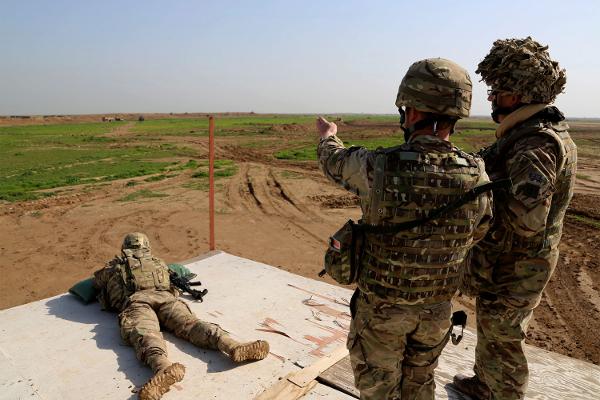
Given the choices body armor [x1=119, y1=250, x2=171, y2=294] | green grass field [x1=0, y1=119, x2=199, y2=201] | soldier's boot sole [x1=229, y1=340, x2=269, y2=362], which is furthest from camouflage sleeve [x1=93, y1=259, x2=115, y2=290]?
green grass field [x1=0, y1=119, x2=199, y2=201]

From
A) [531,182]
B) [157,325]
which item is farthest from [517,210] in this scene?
[157,325]

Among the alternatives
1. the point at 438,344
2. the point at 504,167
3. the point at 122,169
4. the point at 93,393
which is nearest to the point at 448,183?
the point at 504,167

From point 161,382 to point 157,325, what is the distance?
82cm

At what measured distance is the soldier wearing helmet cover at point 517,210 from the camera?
2262mm

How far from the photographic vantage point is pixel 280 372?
11.0 ft

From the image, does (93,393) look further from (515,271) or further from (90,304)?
(515,271)

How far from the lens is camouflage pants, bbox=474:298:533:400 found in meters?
2.49

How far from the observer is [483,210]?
209 cm

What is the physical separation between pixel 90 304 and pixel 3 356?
1.06m

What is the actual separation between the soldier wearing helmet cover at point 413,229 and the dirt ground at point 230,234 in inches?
152

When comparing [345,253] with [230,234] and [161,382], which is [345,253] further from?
[230,234]

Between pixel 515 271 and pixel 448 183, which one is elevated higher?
pixel 448 183

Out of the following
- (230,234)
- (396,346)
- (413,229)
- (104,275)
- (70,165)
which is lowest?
(230,234)

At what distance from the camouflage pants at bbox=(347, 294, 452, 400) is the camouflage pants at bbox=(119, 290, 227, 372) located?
171 cm
